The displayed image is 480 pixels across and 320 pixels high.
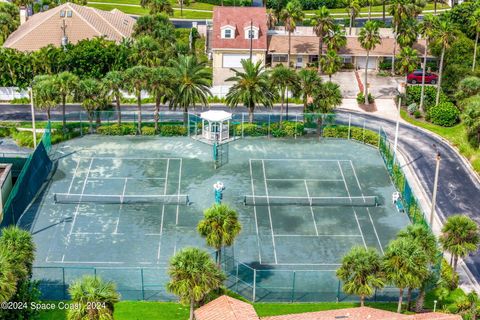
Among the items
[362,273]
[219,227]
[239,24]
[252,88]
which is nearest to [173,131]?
[252,88]

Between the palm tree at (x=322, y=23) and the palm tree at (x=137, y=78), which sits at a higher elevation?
the palm tree at (x=322, y=23)

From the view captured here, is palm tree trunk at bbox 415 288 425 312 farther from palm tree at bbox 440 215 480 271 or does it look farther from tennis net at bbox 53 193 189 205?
tennis net at bbox 53 193 189 205

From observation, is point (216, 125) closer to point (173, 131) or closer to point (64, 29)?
point (173, 131)

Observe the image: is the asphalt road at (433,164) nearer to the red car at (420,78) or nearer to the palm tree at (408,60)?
the palm tree at (408,60)

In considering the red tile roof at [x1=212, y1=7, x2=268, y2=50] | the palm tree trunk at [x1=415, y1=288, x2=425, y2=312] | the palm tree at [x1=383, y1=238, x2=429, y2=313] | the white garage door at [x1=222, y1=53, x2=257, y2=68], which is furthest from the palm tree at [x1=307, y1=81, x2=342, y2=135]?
the palm tree at [x1=383, y1=238, x2=429, y2=313]

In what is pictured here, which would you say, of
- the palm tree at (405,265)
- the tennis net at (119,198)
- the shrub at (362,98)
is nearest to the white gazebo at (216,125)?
the tennis net at (119,198)

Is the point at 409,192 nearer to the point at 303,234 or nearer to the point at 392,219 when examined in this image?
the point at 392,219
